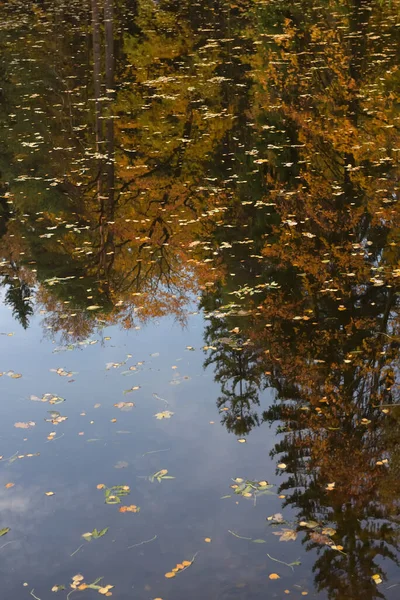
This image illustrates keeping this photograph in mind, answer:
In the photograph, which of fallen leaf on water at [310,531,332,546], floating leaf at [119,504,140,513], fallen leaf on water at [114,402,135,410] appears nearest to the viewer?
fallen leaf on water at [310,531,332,546]

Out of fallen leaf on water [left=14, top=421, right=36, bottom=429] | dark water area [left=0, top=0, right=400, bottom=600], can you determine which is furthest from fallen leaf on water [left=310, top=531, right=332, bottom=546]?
fallen leaf on water [left=14, top=421, right=36, bottom=429]

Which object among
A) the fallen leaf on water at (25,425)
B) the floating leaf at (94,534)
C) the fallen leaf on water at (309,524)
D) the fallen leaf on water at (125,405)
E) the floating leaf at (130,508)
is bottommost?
the fallen leaf on water at (309,524)

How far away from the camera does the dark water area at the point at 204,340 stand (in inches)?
255

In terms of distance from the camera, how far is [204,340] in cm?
1025

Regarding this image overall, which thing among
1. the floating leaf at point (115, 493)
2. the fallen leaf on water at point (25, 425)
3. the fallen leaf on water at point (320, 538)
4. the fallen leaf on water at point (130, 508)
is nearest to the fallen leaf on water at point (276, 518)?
the fallen leaf on water at point (320, 538)

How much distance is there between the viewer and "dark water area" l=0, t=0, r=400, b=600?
21.2 ft

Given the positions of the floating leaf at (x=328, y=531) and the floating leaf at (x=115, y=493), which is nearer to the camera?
the floating leaf at (x=328, y=531)

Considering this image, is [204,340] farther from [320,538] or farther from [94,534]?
[320,538]

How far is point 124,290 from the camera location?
1162 centimetres

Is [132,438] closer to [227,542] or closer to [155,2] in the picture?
[227,542]

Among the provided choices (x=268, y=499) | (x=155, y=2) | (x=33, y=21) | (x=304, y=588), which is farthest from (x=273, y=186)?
(x=155, y=2)

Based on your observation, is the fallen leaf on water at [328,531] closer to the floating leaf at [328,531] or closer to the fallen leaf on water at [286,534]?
the floating leaf at [328,531]

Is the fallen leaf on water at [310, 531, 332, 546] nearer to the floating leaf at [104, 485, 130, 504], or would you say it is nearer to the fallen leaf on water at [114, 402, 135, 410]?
the floating leaf at [104, 485, 130, 504]

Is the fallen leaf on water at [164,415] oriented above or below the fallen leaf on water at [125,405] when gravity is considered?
below
